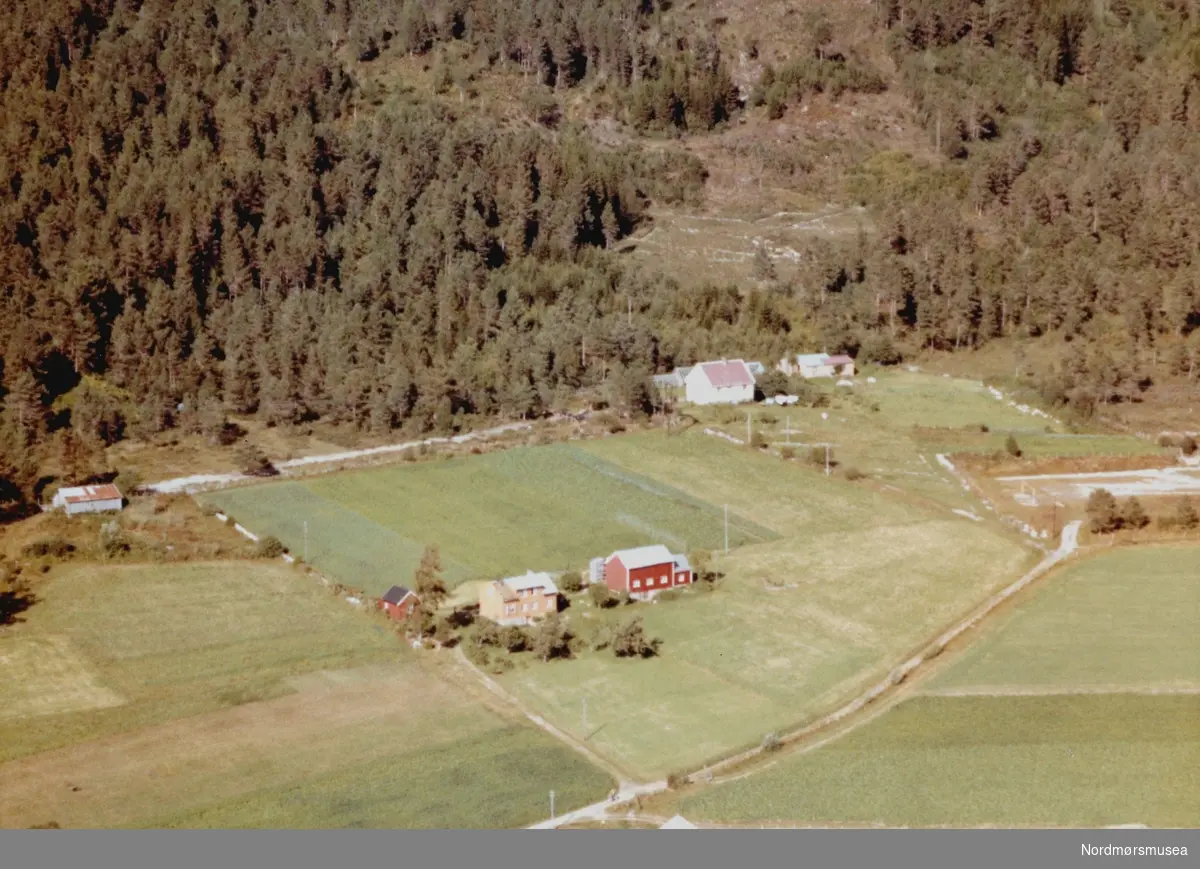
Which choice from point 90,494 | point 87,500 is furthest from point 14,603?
point 90,494

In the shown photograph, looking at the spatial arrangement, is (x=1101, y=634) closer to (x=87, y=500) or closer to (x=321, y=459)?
(x=321, y=459)

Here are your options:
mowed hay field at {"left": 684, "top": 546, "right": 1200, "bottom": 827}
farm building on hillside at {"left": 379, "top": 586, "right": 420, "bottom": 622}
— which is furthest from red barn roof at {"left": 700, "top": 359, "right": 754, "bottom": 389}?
farm building on hillside at {"left": 379, "top": 586, "right": 420, "bottom": 622}

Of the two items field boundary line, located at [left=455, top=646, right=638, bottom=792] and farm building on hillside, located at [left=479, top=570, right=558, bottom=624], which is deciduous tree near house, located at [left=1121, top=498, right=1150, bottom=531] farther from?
field boundary line, located at [left=455, top=646, right=638, bottom=792]

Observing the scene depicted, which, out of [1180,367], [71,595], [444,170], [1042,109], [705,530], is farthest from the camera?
[1042,109]

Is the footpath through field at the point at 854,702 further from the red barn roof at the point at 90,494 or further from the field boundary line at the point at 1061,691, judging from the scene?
the red barn roof at the point at 90,494

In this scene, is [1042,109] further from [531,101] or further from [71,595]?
[71,595]

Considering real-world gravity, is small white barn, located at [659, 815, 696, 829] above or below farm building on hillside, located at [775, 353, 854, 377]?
above

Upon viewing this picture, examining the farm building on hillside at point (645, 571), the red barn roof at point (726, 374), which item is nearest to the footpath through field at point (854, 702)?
the farm building on hillside at point (645, 571)

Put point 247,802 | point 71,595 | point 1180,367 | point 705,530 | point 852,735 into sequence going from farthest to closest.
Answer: point 1180,367
point 705,530
point 71,595
point 852,735
point 247,802

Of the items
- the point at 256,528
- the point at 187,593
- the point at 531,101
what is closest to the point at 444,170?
the point at 531,101
